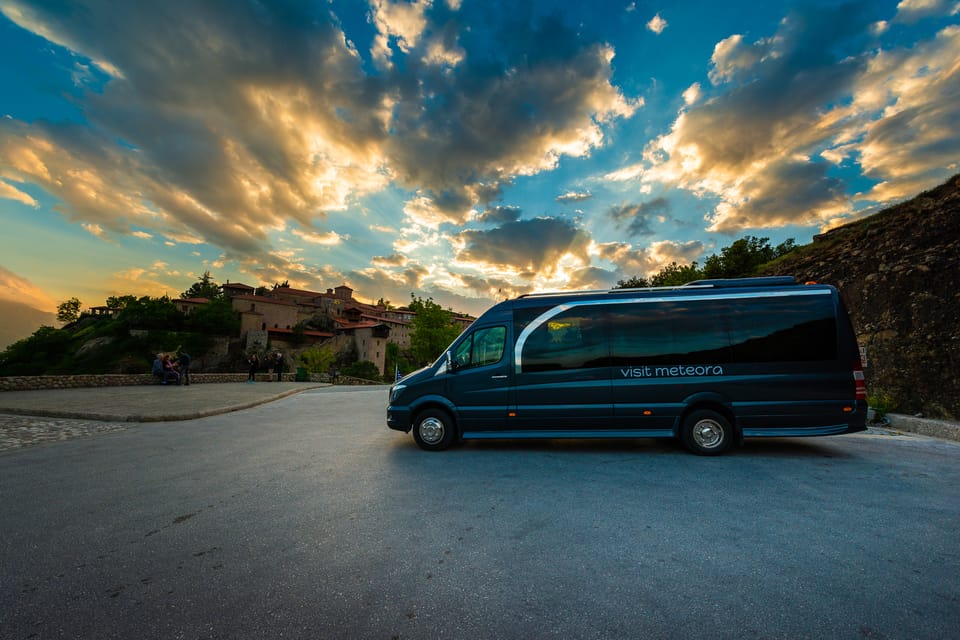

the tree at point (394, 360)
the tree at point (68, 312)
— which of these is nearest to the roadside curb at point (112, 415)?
the tree at point (394, 360)

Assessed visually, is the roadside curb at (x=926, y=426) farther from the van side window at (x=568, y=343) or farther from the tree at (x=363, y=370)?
the tree at (x=363, y=370)

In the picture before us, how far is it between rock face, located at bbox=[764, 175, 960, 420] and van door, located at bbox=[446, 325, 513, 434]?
946cm

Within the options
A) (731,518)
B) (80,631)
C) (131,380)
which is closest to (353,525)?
(80,631)

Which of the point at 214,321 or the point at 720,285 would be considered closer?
the point at 720,285

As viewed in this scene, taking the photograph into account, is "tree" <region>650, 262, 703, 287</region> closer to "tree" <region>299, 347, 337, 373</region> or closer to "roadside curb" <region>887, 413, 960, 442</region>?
"roadside curb" <region>887, 413, 960, 442</region>

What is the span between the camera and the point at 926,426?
7074mm

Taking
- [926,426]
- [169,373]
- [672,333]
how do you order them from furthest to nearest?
[169,373]
[926,426]
[672,333]

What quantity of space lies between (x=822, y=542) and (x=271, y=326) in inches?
2952

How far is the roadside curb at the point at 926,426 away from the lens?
663cm

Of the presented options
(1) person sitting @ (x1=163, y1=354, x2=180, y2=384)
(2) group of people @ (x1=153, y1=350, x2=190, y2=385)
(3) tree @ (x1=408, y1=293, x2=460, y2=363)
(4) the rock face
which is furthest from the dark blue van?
(3) tree @ (x1=408, y1=293, x2=460, y2=363)

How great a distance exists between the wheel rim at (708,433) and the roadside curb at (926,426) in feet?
16.3

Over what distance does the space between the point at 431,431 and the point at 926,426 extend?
9.69 meters

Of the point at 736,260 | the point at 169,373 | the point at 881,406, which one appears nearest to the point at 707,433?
the point at 881,406

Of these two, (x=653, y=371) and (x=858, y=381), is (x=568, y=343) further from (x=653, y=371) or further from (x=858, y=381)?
(x=858, y=381)
